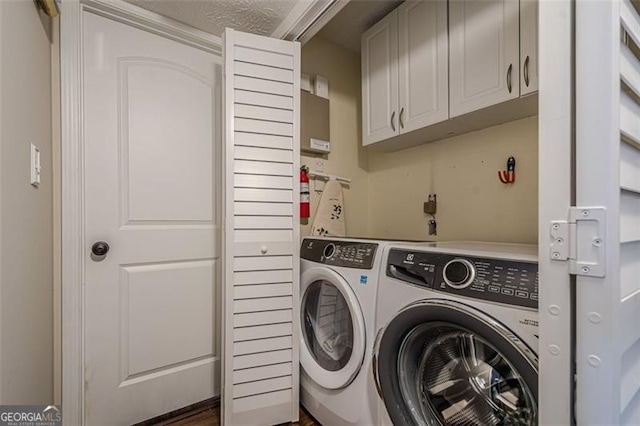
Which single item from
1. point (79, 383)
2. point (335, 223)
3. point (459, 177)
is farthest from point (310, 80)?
point (79, 383)

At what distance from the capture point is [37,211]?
107cm

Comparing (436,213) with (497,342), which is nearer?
(497,342)

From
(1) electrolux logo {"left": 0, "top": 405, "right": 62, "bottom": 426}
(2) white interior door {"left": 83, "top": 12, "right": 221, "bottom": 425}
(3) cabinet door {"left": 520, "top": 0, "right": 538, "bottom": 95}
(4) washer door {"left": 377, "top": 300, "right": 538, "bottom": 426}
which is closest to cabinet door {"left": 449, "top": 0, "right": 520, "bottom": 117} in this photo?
(3) cabinet door {"left": 520, "top": 0, "right": 538, "bottom": 95}

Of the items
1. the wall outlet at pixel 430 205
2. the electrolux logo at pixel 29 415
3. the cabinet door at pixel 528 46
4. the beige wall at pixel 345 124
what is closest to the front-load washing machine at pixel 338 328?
the beige wall at pixel 345 124

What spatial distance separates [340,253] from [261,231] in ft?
1.27

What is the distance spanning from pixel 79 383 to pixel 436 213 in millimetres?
2008

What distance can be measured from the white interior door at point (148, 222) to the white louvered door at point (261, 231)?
0.35m

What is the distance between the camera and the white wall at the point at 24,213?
Result: 0.78 metres

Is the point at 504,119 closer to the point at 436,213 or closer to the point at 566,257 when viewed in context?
the point at 436,213

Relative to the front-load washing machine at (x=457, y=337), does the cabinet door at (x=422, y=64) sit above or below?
above

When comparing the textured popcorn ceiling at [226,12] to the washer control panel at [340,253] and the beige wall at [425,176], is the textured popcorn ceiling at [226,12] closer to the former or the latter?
the beige wall at [425,176]

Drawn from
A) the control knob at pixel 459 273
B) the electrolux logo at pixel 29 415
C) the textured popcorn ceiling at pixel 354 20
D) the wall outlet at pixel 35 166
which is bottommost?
the electrolux logo at pixel 29 415

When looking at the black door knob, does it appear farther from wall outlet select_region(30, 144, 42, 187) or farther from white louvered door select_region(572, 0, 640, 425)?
white louvered door select_region(572, 0, 640, 425)

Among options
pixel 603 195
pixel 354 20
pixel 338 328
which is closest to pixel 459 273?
pixel 603 195
